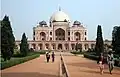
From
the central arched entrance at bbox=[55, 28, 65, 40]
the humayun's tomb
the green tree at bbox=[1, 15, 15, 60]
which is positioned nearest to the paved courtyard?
the green tree at bbox=[1, 15, 15, 60]

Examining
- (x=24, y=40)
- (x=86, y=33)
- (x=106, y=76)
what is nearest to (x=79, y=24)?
(x=86, y=33)

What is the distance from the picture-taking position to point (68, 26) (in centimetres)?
9625

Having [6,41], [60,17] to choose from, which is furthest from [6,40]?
[60,17]

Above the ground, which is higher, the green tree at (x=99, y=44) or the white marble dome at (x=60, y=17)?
the white marble dome at (x=60, y=17)

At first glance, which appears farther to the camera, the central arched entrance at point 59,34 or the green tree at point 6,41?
the central arched entrance at point 59,34

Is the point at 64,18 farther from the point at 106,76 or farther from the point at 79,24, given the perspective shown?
the point at 106,76

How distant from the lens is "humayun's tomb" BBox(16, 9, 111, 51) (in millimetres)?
90062

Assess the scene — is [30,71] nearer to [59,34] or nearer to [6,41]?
[6,41]

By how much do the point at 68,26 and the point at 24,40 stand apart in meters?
53.4

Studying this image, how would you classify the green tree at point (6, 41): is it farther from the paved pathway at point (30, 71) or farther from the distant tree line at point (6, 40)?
the paved pathway at point (30, 71)

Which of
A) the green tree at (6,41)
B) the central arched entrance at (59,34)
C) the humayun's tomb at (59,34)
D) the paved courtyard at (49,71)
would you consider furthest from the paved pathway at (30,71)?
the central arched entrance at (59,34)

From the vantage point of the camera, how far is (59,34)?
9988 centimetres

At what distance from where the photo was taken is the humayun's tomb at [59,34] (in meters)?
90.1

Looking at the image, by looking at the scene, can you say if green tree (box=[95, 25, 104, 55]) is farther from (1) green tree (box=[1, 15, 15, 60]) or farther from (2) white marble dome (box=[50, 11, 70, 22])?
(2) white marble dome (box=[50, 11, 70, 22])
